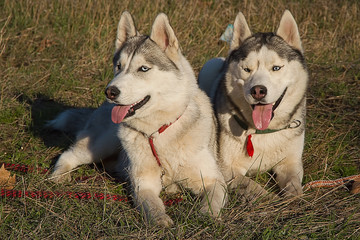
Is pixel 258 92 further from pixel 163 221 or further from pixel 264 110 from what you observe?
pixel 163 221

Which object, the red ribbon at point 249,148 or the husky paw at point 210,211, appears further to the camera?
the red ribbon at point 249,148

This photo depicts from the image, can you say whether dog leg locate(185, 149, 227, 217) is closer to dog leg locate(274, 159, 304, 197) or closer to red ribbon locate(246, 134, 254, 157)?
red ribbon locate(246, 134, 254, 157)

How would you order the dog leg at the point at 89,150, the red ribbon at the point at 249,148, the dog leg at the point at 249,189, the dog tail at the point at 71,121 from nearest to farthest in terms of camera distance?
the dog leg at the point at 249,189 < the red ribbon at the point at 249,148 < the dog leg at the point at 89,150 < the dog tail at the point at 71,121

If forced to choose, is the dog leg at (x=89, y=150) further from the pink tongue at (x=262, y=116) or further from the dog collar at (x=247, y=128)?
the pink tongue at (x=262, y=116)

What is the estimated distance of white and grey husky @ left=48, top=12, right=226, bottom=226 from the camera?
3193mm

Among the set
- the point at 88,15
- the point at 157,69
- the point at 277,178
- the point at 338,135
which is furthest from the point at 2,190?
the point at 88,15

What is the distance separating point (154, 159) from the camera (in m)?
3.40

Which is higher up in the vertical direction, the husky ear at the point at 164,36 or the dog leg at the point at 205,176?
the husky ear at the point at 164,36

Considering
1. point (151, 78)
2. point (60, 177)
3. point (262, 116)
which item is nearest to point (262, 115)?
point (262, 116)

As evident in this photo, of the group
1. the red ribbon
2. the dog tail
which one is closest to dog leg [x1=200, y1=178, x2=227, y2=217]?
the red ribbon

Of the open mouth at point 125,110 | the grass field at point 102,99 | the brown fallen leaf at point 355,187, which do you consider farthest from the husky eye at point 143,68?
the brown fallen leaf at point 355,187

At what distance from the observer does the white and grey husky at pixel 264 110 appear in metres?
3.59

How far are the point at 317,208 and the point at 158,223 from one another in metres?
1.16

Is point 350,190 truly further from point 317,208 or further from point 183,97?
point 183,97
